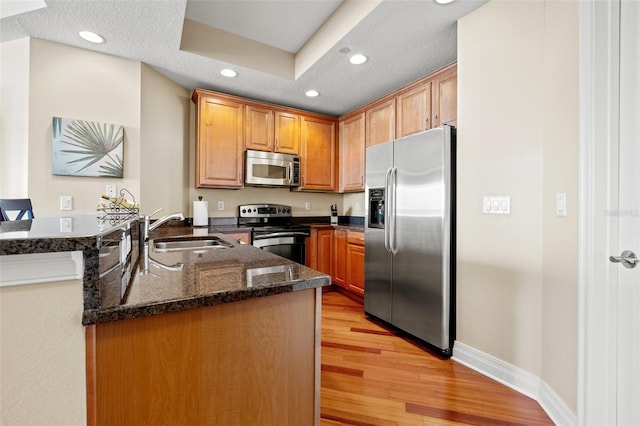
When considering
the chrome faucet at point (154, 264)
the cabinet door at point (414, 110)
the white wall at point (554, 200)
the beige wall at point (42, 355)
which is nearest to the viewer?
the beige wall at point (42, 355)

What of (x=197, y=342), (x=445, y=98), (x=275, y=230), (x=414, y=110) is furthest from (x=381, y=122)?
(x=197, y=342)

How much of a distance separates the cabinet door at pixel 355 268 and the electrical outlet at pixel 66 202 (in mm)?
2695

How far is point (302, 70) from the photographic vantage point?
291cm

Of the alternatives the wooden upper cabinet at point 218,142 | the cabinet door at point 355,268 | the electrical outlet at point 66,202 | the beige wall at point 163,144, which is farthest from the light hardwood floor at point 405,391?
the electrical outlet at point 66,202

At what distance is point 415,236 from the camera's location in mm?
2309

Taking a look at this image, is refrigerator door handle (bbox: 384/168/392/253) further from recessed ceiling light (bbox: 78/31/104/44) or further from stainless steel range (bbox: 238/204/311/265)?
recessed ceiling light (bbox: 78/31/104/44)

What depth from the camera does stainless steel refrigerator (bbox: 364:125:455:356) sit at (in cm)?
212

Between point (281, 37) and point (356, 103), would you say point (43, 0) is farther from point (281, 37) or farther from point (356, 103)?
point (356, 103)

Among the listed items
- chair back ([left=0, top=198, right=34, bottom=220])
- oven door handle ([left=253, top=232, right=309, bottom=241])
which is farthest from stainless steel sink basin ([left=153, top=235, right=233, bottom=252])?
oven door handle ([left=253, top=232, right=309, bottom=241])

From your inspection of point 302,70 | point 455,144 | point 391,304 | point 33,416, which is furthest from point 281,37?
point 33,416

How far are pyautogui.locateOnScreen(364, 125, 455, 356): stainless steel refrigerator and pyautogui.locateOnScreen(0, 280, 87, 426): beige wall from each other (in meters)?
2.04

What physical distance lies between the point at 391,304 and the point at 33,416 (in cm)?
233

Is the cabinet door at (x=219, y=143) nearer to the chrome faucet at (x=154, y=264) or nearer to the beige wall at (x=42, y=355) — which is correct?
the chrome faucet at (x=154, y=264)

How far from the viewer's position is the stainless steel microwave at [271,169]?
3.44 metres
